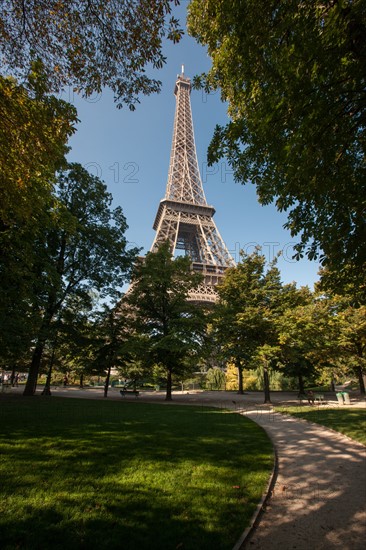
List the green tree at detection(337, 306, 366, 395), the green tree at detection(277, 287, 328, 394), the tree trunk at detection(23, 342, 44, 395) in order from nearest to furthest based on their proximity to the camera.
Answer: the green tree at detection(277, 287, 328, 394) → the tree trunk at detection(23, 342, 44, 395) → the green tree at detection(337, 306, 366, 395)

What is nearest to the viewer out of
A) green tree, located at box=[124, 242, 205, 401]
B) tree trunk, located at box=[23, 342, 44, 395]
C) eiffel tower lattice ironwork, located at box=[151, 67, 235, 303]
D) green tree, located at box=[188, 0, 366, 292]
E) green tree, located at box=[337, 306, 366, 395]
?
green tree, located at box=[188, 0, 366, 292]

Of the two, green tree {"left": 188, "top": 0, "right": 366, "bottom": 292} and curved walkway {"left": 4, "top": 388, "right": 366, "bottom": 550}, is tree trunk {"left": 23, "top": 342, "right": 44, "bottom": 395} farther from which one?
green tree {"left": 188, "top": 0, "right": 366, "bottom": 292}

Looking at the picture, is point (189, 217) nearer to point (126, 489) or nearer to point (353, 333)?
point (353, 333)

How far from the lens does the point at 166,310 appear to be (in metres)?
24.4

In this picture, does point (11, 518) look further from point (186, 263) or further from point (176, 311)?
point (186, 263)

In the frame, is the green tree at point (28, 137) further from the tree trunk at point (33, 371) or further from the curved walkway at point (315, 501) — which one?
the tree trunk at point (33, 371)

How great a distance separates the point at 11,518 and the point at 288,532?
11.8 ft

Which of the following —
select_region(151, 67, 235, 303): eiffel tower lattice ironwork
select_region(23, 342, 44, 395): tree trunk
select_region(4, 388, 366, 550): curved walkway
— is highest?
select_region(151, 67, 235, 303): eiffel tower lattice ironwork

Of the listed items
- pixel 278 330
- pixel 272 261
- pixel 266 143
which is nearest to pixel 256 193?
pixel 266 143

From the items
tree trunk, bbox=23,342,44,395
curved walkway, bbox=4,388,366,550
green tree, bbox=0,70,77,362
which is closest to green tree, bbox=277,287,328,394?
curved walkway, bbox=4,388,366,550

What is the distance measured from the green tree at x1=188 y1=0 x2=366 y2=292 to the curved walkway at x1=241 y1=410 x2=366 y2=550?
4741mm

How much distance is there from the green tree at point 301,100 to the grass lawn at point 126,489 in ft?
18.8

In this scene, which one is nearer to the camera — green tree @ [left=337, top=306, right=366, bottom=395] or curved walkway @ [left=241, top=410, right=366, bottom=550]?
curved walkway @ [left=241, top=410, right=366, bottom=550]

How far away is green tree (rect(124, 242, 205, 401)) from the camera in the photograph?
22781 millimetres
